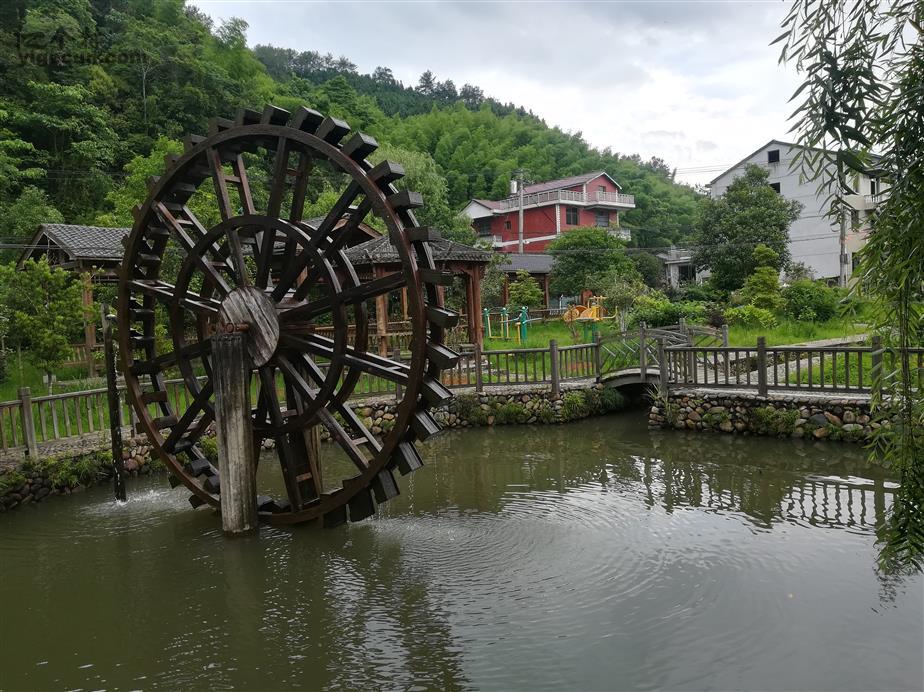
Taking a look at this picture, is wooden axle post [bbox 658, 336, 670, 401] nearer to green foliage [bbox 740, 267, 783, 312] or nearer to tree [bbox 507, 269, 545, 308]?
green foliage [bbox 740, 267, 783, 312]

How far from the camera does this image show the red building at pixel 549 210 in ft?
124

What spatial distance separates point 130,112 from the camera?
29.3m

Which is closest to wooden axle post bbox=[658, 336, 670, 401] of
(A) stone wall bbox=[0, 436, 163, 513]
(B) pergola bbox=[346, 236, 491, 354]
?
(B) pergola bbox=[346, 236, 491, 354]

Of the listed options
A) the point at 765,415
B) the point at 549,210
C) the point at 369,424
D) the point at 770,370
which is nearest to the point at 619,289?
the point at 770,370

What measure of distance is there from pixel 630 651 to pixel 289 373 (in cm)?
420

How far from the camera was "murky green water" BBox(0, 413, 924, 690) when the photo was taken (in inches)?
180

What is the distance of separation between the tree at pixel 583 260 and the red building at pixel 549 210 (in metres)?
9.19

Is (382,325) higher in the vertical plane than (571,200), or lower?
lower

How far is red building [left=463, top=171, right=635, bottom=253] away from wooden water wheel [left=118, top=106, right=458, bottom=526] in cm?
2954

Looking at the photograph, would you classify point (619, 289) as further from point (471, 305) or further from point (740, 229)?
point (471, 305)

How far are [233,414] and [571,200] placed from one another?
33220 millimetres

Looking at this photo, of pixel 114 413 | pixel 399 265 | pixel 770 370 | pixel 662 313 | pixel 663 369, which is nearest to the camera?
pixel 114 413

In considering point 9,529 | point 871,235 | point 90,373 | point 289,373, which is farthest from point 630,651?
point 90,373

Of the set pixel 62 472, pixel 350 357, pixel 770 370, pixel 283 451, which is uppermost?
pixel 350 357
